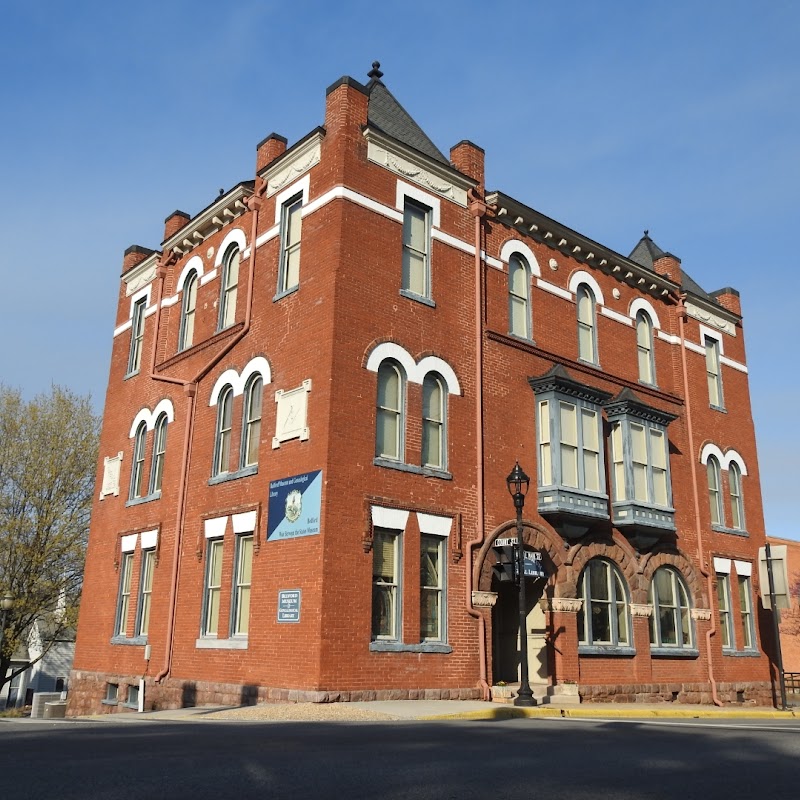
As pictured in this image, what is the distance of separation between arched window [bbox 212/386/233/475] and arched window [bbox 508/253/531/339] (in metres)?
6.98

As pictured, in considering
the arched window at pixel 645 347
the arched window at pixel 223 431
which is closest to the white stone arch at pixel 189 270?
the arched window at pixel 223 431

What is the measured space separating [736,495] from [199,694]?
55.2 ft

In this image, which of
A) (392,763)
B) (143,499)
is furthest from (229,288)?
(392,763)

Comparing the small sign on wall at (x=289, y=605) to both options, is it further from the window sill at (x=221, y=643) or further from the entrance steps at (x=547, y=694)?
the entrance steps at (x=547, y=694)

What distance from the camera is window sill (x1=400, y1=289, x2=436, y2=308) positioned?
1808cm

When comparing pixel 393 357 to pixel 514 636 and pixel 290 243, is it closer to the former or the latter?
pixel 290 243

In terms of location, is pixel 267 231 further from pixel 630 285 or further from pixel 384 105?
pixel 630 285

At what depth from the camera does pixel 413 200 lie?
→ 19.1 meters

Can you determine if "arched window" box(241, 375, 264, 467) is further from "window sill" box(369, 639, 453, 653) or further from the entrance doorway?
the entrance doorway

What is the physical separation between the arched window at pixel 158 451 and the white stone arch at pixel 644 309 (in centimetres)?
1336

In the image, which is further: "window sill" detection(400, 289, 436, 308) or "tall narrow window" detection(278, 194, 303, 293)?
"tall narrow window" detection(278, 194, 303, 293)

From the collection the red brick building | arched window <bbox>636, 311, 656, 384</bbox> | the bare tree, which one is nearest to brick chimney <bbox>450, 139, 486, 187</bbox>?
the red brick building

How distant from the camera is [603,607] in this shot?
20297 mm

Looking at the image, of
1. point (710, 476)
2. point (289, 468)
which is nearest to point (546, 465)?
point (289, 468)
